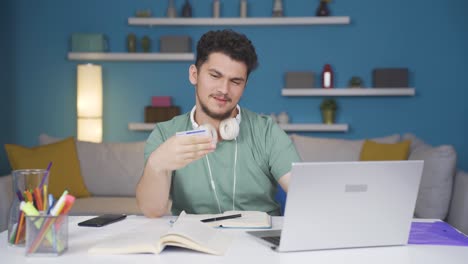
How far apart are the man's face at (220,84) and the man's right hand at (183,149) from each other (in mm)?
431

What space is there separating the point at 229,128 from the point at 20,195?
31.9 inches

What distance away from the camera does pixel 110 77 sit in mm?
4613

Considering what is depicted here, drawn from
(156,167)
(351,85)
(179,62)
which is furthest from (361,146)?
(156,167)

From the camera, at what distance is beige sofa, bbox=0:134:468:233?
2.80m

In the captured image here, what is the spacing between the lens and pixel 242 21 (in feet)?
14.3

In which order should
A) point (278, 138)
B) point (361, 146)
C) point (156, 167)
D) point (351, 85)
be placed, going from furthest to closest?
point (351, 85)
point (361, 146)
point (278, 138)
point (156, 167)

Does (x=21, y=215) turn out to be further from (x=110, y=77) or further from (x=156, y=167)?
(x=110, y=77)

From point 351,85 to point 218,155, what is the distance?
2.69m

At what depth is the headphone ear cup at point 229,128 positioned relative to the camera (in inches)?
73.4

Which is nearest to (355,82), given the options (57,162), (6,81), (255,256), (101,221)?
(57,162)

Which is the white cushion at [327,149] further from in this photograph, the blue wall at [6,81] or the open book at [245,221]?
the blue wall at [6,81]

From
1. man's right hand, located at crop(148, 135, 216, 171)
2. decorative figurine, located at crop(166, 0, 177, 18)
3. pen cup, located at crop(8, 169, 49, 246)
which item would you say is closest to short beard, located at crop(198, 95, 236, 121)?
man's right hand, located at crop(148, 135, 216, 171)

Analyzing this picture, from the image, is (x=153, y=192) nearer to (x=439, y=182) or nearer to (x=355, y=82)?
(x=439, y=182)

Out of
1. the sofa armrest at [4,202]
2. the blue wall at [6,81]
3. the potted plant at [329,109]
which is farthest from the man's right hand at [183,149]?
the blue wall at [6,81]
